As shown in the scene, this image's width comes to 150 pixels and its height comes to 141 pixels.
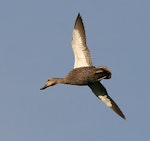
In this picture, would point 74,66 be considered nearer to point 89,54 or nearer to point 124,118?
point 89,54

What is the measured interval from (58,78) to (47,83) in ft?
2.52

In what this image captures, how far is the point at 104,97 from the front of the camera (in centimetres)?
3025

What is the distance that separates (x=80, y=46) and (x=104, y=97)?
2665 millimetres

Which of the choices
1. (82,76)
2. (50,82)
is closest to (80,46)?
(82,76)

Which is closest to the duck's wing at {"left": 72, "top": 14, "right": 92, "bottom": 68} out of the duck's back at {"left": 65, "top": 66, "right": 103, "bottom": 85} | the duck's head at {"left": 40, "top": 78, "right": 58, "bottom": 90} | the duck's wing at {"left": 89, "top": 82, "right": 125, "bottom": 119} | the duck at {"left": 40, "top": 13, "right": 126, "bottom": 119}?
the duck at {"left": 40, "top": 13, "right": 126, "bottom": 119}

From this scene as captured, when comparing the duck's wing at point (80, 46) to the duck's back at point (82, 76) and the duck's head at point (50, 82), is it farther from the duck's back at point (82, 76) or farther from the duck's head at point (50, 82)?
the duck's head at point (50, 82)

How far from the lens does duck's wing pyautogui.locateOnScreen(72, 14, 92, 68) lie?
1128 inches

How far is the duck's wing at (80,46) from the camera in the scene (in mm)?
28641

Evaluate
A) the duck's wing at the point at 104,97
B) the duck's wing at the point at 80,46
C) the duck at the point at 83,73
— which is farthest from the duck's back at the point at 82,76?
the duck's wing at the point at 104,97

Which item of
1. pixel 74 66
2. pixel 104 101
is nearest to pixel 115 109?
pixel 104 101

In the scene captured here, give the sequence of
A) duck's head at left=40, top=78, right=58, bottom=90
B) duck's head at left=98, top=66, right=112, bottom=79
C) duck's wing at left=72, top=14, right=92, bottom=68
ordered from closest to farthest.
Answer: duck's head at left=98, top=66, right=112, bottom=79 < duck's wing at left=72, top=14, right=92, bottom=68 < duck's head at left=40, top=78, right=58, bottom=90

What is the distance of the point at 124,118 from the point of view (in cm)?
2959

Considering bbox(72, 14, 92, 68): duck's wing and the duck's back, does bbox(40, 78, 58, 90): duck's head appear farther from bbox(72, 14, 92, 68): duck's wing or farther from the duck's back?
bbox(72, 14, 92, 68): duck's wing

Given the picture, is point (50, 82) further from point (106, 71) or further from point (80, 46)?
point (106, 71)
